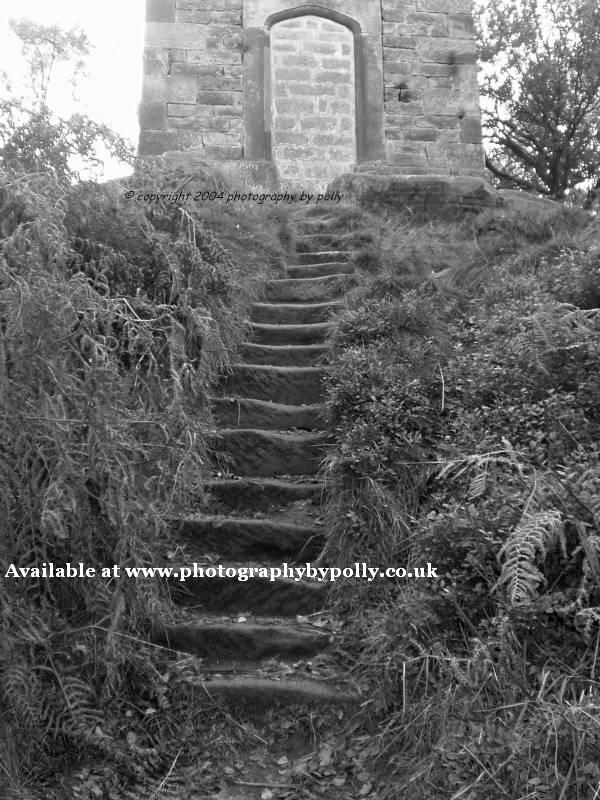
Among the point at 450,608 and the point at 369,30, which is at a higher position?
the point at 369,30

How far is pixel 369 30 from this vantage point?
35.9 ft

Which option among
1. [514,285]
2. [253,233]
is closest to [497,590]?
[514,285]

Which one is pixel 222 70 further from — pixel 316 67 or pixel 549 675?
pixel 549 675

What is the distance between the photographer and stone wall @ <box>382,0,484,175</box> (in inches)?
427

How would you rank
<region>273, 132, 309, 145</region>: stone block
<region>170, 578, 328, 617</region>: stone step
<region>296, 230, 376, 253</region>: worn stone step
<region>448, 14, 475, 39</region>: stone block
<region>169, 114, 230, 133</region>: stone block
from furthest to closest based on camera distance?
<region>448, 14, 475, 39</region>: stone block < <region>273, 132, 309, 145</region>: stone block < <region>169, 114, 230, 133</region>: stone block < <region>296, 230, 376, 253</region>: worn stone step < <region>170, 578, 328, 617</region>: stone step

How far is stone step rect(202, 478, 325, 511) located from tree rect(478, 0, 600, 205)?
42.8 ft

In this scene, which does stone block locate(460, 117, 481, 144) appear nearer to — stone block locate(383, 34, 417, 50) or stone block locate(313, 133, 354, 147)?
stone block locate(383, 34, 417, 50)

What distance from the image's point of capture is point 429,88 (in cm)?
1098

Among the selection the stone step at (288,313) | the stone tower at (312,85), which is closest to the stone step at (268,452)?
the stone step at (288,313)

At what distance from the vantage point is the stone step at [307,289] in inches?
269

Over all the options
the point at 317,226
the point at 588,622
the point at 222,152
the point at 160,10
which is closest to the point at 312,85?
the point at 222,152

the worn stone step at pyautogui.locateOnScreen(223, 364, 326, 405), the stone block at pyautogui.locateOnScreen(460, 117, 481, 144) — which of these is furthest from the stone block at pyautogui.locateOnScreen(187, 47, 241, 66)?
the worn stone step at pyautogui.locateOnScreen(223, 364, 326, 405)

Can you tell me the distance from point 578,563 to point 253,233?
5.08 metres

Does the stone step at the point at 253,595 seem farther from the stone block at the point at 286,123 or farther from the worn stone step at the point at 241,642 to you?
the stone block at the point at 286,123
